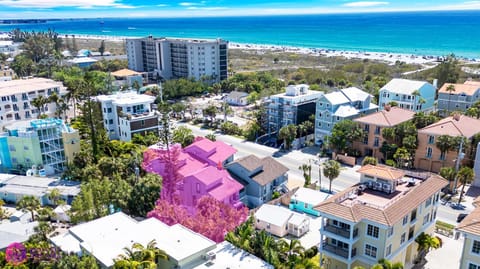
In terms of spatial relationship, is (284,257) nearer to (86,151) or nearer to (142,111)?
(86,151)

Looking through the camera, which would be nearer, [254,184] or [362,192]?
[362,192]

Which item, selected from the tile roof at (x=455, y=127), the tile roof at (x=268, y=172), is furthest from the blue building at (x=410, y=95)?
the tile roof at (x=268, y=172)

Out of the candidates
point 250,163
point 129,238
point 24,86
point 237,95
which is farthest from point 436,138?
point 24,86

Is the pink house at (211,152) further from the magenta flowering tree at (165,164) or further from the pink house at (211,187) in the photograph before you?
the pink house at (211,187)

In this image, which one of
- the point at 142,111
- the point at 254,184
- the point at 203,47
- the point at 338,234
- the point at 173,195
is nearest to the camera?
the point at 338,234

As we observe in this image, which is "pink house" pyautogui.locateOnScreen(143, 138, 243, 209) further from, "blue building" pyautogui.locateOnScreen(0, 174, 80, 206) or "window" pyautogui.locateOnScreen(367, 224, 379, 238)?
"window" pyautogui.locateOnScreen(367, 224, 379, 238)

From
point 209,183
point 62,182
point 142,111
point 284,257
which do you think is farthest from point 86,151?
point 284,257
